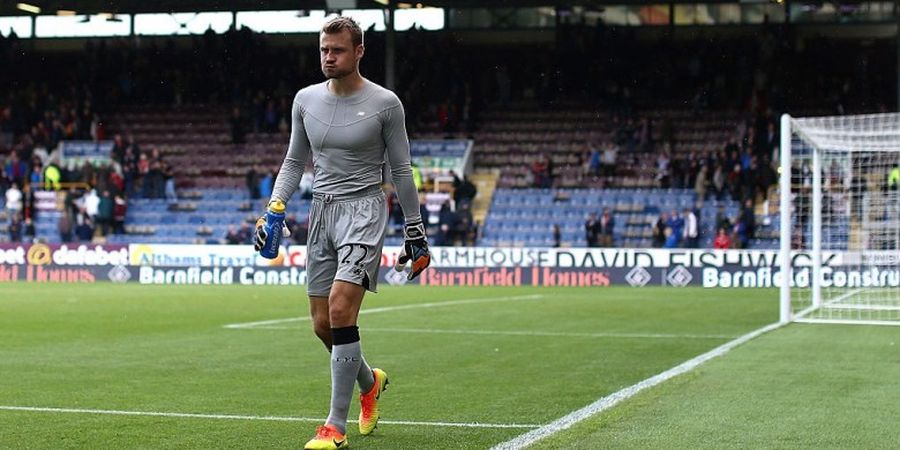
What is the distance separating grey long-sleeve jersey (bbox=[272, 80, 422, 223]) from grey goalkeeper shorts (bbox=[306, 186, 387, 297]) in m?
0.06

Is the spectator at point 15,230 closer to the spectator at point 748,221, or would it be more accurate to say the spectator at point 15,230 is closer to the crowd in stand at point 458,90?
the crowd in stand at point 458,90

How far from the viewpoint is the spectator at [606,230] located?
116 ft

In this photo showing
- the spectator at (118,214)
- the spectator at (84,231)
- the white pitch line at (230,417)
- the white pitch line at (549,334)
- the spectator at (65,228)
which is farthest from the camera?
the spectator at (118,214)

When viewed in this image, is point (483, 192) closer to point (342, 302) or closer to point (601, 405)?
point (601, 405)

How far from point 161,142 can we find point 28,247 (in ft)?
38.2

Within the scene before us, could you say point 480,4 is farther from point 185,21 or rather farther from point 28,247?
point 28,247

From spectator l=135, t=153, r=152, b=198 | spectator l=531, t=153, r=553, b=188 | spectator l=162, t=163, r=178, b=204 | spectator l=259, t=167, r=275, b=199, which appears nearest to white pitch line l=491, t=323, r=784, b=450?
spectator l=531, t=153, r=553, b=188

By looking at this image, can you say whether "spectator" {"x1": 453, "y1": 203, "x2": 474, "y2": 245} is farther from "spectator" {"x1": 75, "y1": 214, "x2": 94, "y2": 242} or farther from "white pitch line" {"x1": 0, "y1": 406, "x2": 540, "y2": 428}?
"white pitch line" {"x1": 0, "y1": 406, "x2": 540, "y2": 428}

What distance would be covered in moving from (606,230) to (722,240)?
3219 millimetres

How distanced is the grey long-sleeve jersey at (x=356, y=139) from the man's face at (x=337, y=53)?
0.57 ft

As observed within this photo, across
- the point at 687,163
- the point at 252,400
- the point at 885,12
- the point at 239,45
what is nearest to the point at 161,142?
the point at 239,45

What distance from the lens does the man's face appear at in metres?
6.93

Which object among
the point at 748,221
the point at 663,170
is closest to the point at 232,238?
the point at 663,170

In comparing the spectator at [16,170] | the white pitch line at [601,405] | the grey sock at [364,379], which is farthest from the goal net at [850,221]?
the spectator at [16,170]
